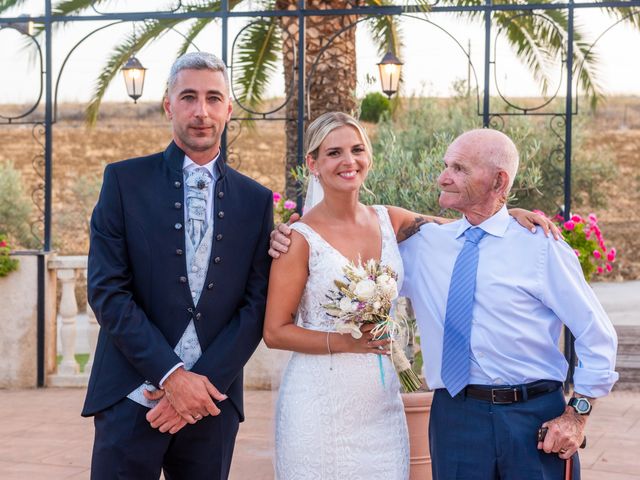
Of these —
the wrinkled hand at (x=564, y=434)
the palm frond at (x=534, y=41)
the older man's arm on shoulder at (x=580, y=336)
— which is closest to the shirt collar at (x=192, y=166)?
the older man's arm on shoulder at (x=580, y=336)

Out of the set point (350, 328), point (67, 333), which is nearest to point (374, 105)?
point (67, 333)

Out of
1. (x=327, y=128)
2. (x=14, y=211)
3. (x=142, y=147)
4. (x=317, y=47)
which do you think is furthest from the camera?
(x=142, y=147)

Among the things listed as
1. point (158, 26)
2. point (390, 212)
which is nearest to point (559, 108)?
point (158, 26)

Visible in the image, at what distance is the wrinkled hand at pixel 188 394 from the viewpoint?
275cm

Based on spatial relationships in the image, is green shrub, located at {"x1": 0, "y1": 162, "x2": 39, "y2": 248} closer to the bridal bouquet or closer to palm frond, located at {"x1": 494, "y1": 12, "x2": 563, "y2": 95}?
palm frond, located at {"x1": 494, "y1": 12, "x2": 563, "y2": 95}

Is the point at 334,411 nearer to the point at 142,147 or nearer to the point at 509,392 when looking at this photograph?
the point at 509,392

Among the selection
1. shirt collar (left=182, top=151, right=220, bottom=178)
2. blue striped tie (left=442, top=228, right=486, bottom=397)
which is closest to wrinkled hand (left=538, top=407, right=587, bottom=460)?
blue striped tie (left=442, top=228, right=486, bottom=397)

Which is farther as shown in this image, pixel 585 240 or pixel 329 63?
pixel 329 63

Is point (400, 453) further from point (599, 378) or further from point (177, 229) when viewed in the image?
point (177, 229)

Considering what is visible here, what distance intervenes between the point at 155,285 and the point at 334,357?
0.69m

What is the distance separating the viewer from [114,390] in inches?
111

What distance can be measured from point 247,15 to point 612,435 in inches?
164

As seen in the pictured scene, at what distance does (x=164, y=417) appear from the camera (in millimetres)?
2762

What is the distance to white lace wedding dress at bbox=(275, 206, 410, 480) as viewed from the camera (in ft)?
10.4
